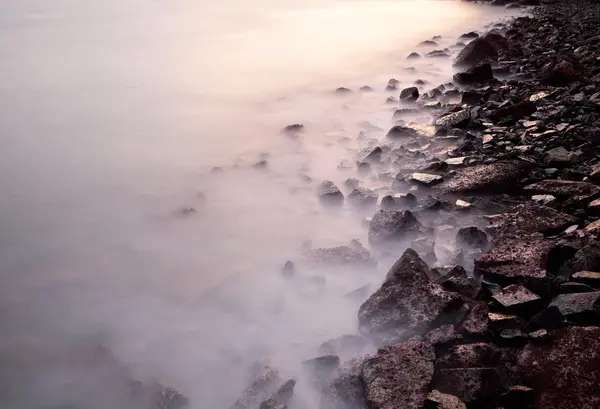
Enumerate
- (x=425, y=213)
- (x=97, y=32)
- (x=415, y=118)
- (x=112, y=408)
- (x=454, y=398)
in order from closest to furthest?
(x=454, y=398), (x=112, y=408), (x=425, y=213), (x=415, y=118), (x=97, y=32)

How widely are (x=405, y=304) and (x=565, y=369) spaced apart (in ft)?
3.12

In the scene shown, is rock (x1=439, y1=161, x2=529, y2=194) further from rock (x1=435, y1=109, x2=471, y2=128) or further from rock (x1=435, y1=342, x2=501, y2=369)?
rock (x1=435, y1=342, x2=501, y2=369)

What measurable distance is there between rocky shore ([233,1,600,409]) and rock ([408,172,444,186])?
1 cm

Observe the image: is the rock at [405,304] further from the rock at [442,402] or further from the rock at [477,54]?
the rock at [477,54]

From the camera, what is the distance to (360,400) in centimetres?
250

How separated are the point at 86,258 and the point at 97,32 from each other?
11803mm

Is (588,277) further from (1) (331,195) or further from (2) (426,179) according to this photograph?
(1) (331,195)

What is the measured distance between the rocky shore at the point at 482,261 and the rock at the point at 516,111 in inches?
0.6

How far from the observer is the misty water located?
10.5 feet

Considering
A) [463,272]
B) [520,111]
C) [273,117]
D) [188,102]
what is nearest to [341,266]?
[463,272]

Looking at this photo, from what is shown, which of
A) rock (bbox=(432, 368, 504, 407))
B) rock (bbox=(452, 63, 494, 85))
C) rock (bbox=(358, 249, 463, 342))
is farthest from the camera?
rock (bbox=(452, 63, 494, 85))

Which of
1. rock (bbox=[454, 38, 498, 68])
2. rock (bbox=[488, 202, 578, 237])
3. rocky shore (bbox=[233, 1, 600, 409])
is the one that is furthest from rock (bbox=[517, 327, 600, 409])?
rock (bbox=[454, 38, 498, 68])

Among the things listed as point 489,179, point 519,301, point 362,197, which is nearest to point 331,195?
point 362,197

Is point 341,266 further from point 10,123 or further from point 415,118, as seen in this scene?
point 10,123
